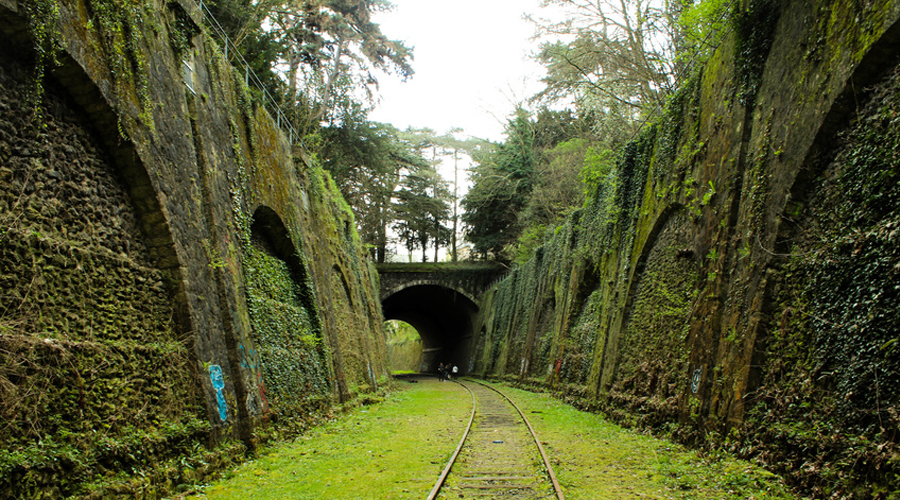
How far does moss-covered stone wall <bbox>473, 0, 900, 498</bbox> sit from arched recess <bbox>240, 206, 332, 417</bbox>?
22.2 ft

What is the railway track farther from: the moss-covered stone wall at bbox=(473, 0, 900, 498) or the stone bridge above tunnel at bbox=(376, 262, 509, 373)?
the stone bridge above tunnel at bbox=(376, 262, 509, 373)

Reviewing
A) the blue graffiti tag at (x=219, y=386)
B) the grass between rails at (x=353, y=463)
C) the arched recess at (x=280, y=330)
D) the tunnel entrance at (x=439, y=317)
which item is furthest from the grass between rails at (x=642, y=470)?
the tunnel entrance at (x=439, y=317)

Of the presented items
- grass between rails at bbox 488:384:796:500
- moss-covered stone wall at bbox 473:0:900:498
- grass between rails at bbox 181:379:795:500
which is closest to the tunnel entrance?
moss-covered stone wall at bbox 473:0:900:498

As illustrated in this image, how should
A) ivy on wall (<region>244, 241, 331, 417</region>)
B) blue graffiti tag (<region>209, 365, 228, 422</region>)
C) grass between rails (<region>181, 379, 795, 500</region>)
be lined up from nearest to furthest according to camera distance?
grass between rails (<region>181, 379, 795, 500</region>) < blue graffiti tag (<region>209, 365, 228, 422</region>) < ivy on wall (<region>244, 241, 331, 417</region>)

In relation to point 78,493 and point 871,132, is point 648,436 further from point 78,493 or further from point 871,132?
point 78,493

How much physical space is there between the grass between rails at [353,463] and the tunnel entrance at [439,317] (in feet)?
91.3

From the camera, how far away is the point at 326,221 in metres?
18.3

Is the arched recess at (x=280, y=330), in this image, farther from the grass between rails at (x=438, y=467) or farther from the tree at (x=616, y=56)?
the tree at (x=616, y=56)

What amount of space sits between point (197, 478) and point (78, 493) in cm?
180

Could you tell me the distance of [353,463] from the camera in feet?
26.8

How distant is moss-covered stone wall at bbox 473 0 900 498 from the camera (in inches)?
215

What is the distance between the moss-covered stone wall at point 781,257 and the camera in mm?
5473

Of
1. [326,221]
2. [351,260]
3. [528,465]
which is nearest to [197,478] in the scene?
[528,465]

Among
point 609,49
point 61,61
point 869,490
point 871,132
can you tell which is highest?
point 609,49
